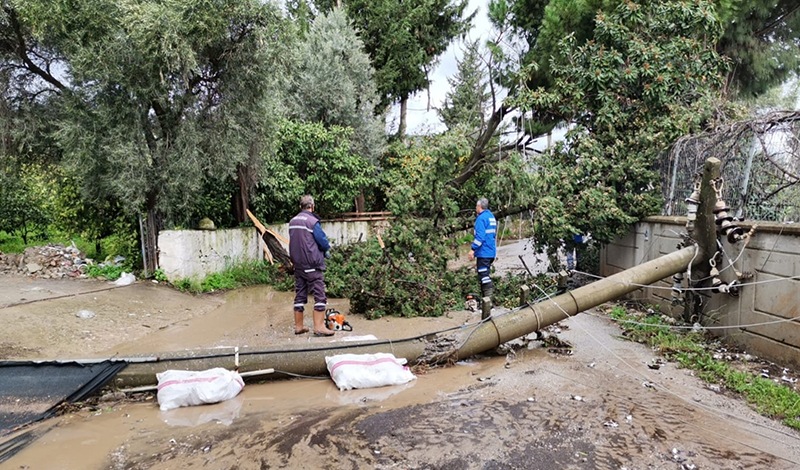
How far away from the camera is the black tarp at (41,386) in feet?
13.5

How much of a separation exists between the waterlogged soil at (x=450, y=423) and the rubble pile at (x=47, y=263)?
11.6 feet

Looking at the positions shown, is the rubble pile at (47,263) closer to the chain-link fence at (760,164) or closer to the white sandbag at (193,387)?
the white sandbag at (193,387)

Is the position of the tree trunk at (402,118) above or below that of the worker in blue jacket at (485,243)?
above

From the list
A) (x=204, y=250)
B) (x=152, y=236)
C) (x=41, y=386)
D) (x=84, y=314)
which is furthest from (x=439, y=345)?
(x=152, y=236)

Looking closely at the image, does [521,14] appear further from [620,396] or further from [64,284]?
[64,284]

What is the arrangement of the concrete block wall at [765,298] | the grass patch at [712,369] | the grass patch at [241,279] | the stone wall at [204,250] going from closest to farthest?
the grass patch at [712,369] → the concrete block wall at [765,298] → the stone wall at [204,250] → the grass patch at [241,279]

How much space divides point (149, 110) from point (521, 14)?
421 inches

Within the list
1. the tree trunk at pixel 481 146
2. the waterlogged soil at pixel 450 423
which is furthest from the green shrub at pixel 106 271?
the tree trunk at pixel 481 146

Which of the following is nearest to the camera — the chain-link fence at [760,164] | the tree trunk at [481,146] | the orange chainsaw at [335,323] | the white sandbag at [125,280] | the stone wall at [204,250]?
the chain-link fence at [760,164]

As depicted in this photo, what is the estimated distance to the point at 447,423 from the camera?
163 inches

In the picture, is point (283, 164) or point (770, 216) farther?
point (283, 164)

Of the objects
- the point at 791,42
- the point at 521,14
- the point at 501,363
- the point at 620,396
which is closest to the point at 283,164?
the point at 521,14

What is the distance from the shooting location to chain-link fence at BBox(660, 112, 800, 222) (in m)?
6.06

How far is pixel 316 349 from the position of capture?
5.23m
